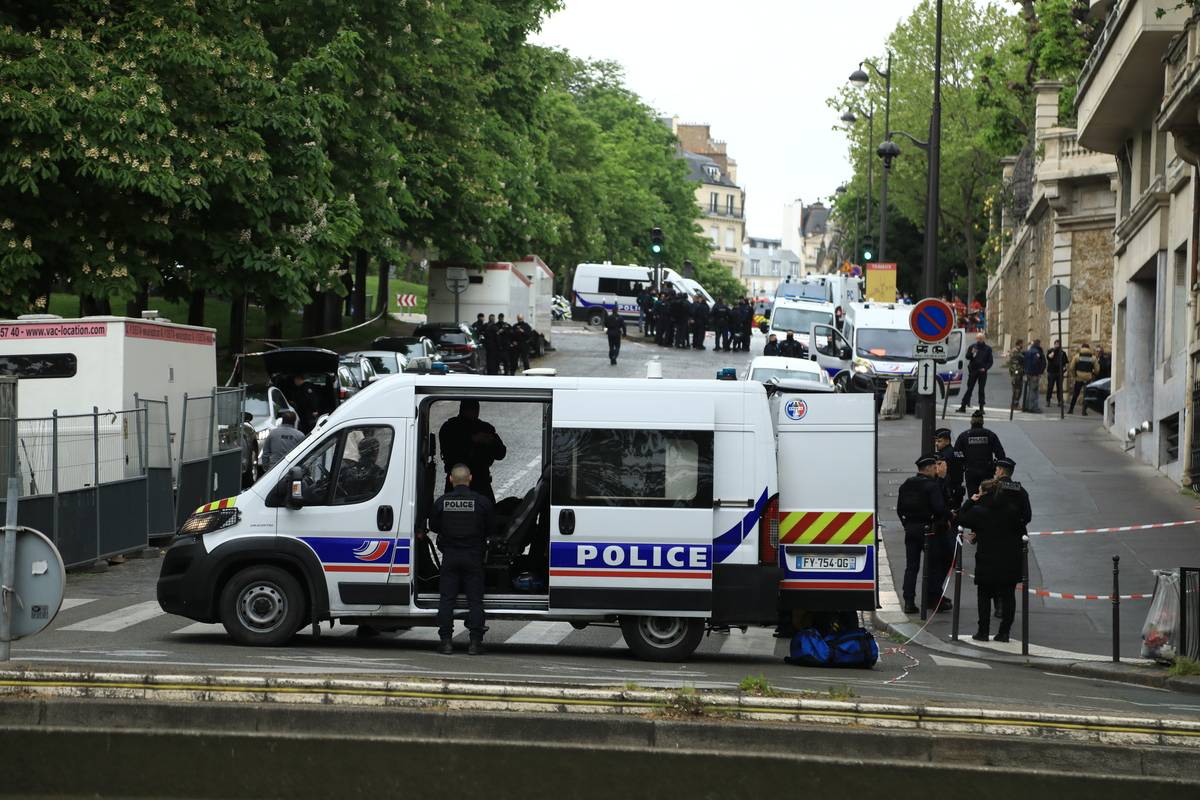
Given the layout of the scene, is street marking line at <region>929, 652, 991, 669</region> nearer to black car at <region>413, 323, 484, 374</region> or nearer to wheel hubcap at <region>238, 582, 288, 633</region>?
wheel hubcap at <region>238, 582, 288, 633</region>

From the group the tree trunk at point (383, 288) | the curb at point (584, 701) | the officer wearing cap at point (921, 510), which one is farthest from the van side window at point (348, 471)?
the tree trunk at point (383, 288)

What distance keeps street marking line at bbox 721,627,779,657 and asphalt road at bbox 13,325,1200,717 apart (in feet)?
0.04

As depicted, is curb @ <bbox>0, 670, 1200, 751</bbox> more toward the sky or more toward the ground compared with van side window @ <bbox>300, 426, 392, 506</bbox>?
more toward the ground

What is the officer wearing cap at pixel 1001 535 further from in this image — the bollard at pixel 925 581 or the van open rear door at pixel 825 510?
the van open rear door at pixel 825 510

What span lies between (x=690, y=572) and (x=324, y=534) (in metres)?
2.89

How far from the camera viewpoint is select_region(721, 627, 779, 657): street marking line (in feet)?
49.2

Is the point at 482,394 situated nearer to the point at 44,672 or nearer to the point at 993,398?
the point at 44,672

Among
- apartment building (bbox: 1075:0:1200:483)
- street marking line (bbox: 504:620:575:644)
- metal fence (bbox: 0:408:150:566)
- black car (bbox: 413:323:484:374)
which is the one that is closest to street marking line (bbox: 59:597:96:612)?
metal fence (bbox: 0:408:150:566)

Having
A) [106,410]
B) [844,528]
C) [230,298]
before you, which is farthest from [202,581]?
[230,298]

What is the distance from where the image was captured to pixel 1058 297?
34.1 meters

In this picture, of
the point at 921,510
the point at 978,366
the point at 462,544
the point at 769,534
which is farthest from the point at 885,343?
the point at 462,544

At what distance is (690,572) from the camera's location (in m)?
13.4

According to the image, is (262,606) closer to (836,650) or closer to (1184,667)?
(836,650)

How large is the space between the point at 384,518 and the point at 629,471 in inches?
77.0
